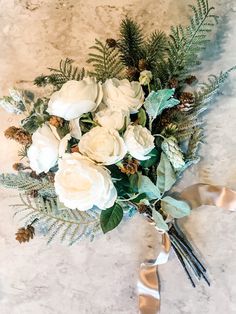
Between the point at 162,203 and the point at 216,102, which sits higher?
the point at 216,102

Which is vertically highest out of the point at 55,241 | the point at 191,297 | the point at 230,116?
the point at 230,116

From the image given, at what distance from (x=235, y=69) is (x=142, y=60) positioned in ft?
0.75

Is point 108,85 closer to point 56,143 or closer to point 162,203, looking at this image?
point 56,143

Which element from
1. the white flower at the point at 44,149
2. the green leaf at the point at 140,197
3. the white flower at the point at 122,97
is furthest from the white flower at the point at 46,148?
the green leaf at the point at 140,197

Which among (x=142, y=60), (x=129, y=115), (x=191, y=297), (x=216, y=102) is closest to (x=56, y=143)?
(x=129, y=115)

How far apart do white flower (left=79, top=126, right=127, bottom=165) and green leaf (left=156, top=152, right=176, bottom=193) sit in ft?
0.47

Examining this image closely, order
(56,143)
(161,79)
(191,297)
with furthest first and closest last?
1. (191,297)
2. (161,79)
3. (56,143)

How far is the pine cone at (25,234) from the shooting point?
1.12 m

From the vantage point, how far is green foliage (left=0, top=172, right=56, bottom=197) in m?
1.14

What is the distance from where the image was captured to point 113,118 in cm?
95

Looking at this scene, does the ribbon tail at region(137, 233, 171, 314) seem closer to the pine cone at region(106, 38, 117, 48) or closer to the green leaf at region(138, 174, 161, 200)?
the green leaf at region(138, 174, 161, 200)

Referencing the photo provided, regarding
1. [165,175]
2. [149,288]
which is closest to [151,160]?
[165,175]

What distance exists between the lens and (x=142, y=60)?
42.1 inches

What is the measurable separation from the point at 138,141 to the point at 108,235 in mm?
360
